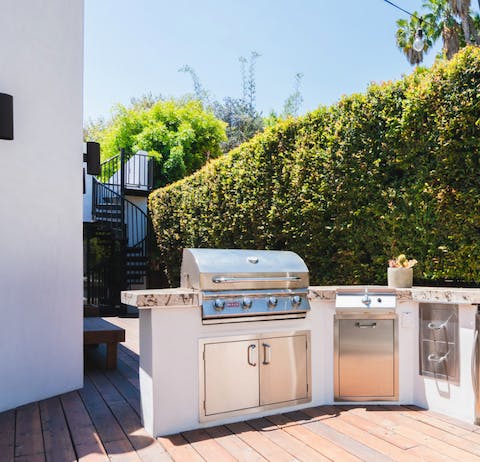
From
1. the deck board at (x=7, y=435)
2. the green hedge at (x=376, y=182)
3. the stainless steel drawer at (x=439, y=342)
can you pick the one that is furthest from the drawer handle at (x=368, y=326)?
the deck board at (x=7, y=435)

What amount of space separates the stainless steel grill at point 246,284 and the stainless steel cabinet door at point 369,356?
1.41ft

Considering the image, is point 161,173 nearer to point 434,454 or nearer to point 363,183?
point 363,183

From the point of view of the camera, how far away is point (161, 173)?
13547mm

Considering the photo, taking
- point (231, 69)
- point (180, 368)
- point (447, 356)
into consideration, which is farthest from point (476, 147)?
point (231, 69)

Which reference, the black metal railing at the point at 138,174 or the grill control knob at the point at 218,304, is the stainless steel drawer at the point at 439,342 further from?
the black metal railing at the point at 138,174

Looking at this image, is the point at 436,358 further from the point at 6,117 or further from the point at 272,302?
the point at 6,117

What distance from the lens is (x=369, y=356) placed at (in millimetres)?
3301

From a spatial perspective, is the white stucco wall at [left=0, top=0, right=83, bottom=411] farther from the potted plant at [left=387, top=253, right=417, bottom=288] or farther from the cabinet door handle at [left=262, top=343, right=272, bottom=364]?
the potted plant at [left=387, top=253, right=417, bottom=288]

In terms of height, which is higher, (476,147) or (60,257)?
(476,147)

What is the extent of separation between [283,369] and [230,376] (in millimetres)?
439

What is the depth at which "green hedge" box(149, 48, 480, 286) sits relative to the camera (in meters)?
4.02

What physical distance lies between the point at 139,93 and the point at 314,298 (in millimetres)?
21537

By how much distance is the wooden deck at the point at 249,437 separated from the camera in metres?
2.50

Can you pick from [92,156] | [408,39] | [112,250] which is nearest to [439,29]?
[408,39]
